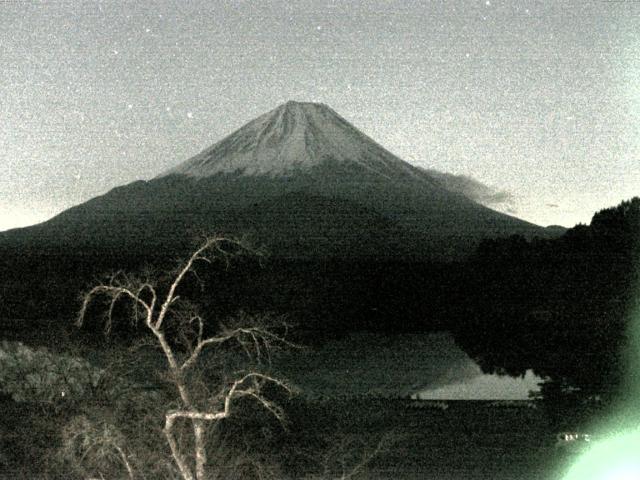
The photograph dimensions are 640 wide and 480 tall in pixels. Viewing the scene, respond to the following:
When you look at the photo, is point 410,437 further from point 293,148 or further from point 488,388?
point 293,148

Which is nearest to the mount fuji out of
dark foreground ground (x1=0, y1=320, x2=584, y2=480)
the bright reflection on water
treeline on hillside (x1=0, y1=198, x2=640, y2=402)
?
treeline on hillside (x1=0, y1=198, x2=640, y2=402)

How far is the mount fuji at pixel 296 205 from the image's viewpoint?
7556 cm

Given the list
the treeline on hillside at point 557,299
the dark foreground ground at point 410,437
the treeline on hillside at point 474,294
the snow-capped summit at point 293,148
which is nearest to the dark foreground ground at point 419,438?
the dark foreground ground at point 410,437

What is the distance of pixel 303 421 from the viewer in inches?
420

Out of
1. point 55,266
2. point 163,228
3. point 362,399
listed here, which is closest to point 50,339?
point 362,399

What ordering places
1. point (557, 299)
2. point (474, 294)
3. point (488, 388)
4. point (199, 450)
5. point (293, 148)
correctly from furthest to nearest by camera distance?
point (293, 148)
point (474, 294)
point (557, 299)
point (488, 388)
point (199, 450)

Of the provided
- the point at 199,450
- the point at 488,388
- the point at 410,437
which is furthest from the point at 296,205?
the point at 199,450

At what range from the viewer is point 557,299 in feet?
112

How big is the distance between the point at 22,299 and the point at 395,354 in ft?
59.4

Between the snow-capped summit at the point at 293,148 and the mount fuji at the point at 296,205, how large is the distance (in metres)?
0.15

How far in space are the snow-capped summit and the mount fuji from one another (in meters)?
0.15

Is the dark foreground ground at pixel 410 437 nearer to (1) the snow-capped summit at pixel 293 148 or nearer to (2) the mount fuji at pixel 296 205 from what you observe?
(2) the mount fuji at pixel 296 205

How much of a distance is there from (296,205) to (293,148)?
553 inches

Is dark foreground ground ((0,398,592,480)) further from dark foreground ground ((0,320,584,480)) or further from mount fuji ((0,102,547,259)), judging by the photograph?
mount fuji ((0,102,547,259))
